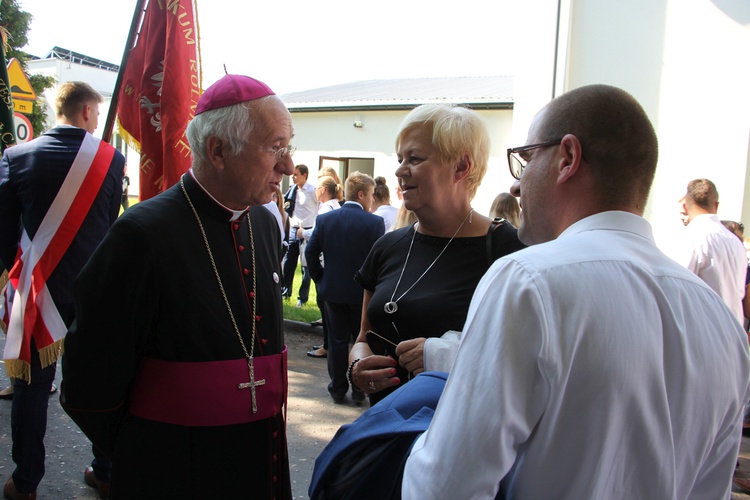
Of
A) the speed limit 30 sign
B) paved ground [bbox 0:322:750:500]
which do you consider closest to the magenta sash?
paved ground [bbox 0:322:750:500]

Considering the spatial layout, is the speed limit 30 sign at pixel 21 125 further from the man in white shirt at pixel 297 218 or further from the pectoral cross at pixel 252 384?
the pectoral cross at pixel 252 384

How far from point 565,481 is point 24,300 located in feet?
11.3

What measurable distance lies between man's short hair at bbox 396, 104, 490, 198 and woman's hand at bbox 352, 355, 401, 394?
2.74 feet

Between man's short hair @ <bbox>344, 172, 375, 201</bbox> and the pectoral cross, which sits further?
man's short hair @ <bbox>344, 172, 375, 201</bbox>

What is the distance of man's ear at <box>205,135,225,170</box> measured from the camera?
6.70 feet

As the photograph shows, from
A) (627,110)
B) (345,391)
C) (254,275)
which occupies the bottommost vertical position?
(345,391)

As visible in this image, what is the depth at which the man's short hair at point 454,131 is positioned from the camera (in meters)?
2.37

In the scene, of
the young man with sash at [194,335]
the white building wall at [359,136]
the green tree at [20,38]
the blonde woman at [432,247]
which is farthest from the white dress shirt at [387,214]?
the green tree at [20,38]

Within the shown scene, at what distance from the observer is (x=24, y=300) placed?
3488 mm

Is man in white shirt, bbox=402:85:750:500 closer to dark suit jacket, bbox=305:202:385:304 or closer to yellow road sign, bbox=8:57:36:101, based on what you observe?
dark suit jacket, bbox=305:202:385:304

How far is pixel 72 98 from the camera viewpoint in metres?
3.76

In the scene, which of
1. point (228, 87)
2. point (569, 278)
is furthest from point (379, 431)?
point (228, 87)

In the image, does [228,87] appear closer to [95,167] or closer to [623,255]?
[623,255]

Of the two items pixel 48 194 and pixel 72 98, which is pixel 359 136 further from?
pixel 48 194
